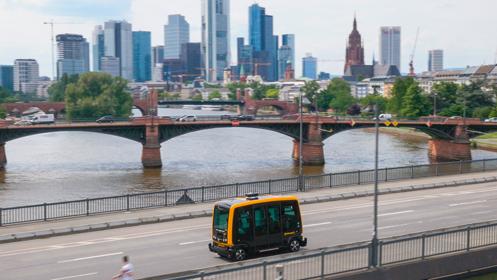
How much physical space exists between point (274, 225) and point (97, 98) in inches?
4380

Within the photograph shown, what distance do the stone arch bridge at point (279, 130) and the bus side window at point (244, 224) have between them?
53282mm

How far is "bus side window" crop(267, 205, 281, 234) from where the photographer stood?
1013 inches

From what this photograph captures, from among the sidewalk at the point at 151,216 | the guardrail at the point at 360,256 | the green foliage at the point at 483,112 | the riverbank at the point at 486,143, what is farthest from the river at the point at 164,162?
the guardrail at the point at 360,256

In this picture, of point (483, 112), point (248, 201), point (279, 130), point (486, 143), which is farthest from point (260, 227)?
point (483, 112)

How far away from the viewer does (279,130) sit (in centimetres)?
8531

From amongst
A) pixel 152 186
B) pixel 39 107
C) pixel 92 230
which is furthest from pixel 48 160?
pixel 39 107

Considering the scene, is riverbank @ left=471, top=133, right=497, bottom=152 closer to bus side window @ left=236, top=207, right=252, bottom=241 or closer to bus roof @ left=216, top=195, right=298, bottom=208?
bus roof @ left=216, top=195, right=298, bottom=208

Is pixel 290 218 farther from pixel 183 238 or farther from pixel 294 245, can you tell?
pixel 183 238

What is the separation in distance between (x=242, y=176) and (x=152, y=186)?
33.9 feet

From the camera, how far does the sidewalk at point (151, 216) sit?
1187 inches

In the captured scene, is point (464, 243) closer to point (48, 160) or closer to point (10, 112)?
point (48, 160)

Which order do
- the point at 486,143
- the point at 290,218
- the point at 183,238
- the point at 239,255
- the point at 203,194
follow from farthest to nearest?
the point at 486,143 < the point at 203,194 < the point at 183,238 < the point at 290,218 < the point at 239,255

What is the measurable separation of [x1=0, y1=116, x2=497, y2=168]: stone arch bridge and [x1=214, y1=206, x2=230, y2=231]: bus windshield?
5253 cm

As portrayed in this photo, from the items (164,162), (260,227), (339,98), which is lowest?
(164,162)
